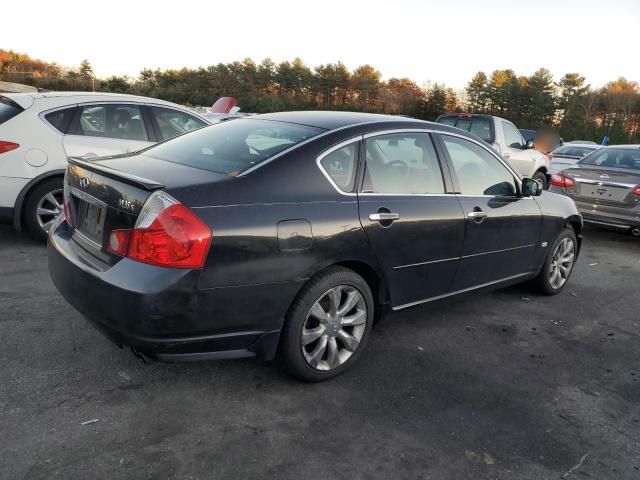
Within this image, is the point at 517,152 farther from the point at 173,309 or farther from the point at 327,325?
the point at 173,309

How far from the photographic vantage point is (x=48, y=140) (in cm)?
564

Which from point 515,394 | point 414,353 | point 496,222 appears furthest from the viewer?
point 496,222

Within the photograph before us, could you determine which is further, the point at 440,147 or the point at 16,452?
the point at 440,147

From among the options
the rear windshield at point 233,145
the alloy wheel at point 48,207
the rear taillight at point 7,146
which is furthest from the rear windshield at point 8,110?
the rear windshield at point 233,145

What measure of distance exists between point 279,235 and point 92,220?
1.06 metres

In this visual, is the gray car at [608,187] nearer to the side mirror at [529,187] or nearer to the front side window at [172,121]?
the side mirror at [529,187]

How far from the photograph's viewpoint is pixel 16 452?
8.17 ft

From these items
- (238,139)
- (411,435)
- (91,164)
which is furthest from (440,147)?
(91,164)

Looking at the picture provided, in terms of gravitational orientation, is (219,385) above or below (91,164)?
below

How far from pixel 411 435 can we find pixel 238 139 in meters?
2.10

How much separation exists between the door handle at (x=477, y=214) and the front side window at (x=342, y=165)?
1.10m

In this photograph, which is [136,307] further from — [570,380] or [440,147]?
[570,380]

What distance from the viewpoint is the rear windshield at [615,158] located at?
8062mm

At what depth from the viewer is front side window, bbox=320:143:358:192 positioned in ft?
10.7
